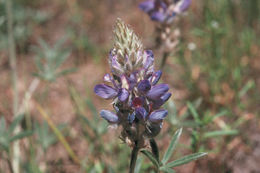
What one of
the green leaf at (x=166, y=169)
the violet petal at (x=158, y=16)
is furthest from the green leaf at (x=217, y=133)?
the violet petal at (x=158, y=16)

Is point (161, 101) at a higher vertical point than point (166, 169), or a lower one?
higher

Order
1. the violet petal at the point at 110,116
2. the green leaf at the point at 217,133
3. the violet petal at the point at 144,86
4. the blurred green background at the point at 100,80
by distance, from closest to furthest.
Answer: the violet petal at the point at 144,86, the violet petal at the point at 110,116, the green leaf at the point at 217,133, the blurred green background at the point at 100,80

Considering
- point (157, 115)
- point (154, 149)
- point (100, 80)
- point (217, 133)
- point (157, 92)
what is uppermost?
point (157, 92)

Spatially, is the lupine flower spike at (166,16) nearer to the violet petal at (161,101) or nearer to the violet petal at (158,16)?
the violet petal at (158,16)

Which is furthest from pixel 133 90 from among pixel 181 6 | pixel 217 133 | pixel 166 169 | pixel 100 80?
pixel 100 80

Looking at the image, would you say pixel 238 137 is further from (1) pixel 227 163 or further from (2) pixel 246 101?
(2) pixel 246 101

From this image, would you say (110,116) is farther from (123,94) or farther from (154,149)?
(154,149)

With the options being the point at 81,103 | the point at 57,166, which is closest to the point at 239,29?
the point at 81,103
